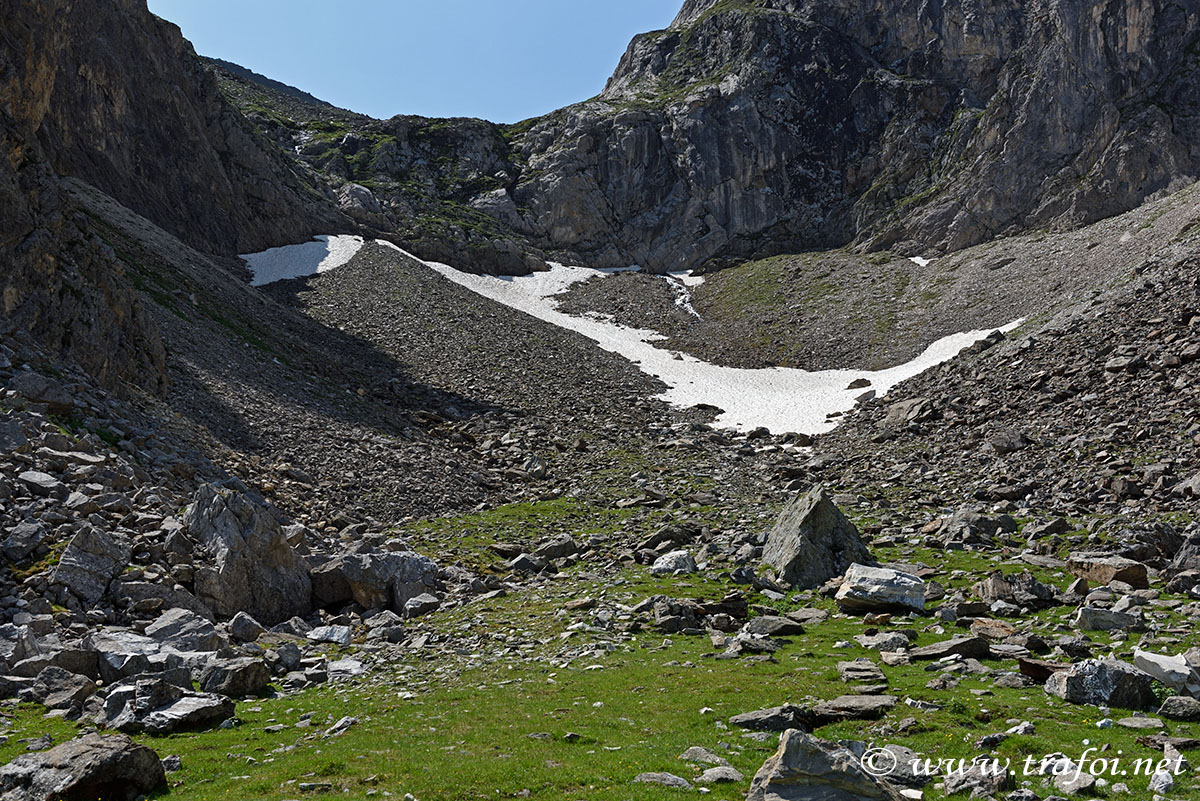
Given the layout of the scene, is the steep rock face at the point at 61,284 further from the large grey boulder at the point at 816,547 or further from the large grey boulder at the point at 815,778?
the large grey boulder at the point at 815,778

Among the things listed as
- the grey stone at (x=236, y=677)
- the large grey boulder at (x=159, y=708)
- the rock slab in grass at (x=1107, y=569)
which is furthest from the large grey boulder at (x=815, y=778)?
the rock slab in grass at (x=1107, y=569)

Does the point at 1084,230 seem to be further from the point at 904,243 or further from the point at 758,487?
the point at 758,487

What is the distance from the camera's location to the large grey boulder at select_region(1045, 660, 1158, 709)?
43.3 ft

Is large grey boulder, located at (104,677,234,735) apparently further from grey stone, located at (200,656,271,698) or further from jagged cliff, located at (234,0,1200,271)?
jagged cliff, located at (234,0,1200,271)

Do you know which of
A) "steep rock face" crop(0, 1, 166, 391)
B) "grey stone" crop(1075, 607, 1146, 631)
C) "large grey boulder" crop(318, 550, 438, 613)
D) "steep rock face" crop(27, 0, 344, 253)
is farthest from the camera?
"steep rock face" crop(27, 0, 344, 253)

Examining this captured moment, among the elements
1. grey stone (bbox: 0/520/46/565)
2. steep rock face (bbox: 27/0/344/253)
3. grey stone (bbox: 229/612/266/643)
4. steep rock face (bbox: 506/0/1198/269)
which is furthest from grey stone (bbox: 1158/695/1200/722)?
steep rock face (bbox: 506/0/1198/269)

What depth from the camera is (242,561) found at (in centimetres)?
2338

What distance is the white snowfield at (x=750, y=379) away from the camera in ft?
202

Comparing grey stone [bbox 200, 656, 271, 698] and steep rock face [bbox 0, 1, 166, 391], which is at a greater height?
steep rock face [bbox 0, 1, 166, 391]

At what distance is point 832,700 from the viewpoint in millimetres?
14641

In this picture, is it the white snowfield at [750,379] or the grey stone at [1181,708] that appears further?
the white snowfield at [750,379]

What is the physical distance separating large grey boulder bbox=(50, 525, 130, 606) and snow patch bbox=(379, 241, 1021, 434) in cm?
4548

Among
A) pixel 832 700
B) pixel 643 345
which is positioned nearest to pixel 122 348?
pixel 832 700
